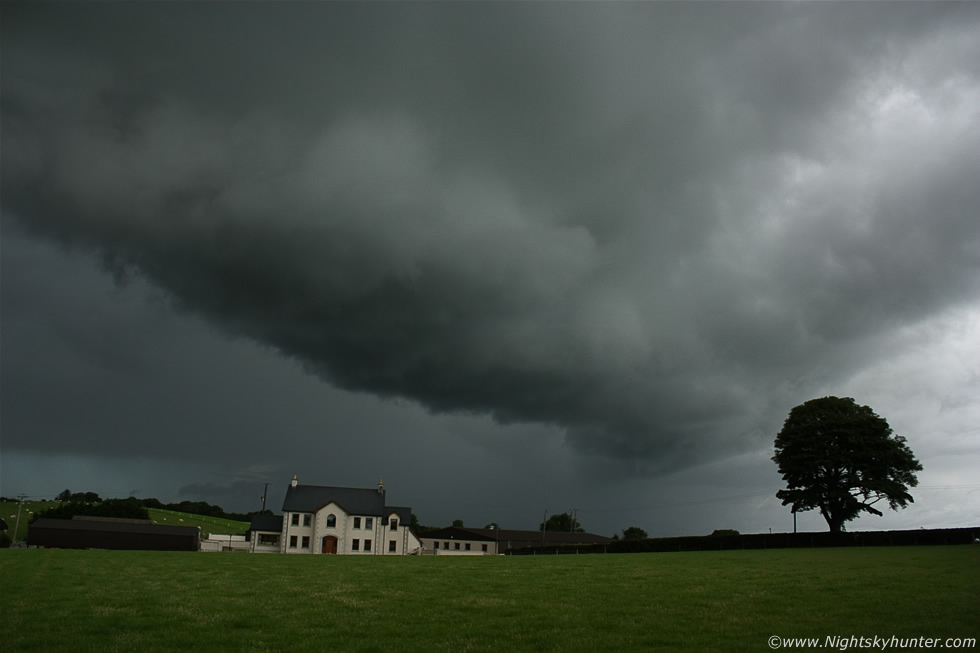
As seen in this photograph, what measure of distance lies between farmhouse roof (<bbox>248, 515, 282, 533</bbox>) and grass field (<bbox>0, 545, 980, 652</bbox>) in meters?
82.2

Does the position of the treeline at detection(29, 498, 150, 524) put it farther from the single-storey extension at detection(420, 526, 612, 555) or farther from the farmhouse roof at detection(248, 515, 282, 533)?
the single-storey extension at detection(420, 526, 612, 555)

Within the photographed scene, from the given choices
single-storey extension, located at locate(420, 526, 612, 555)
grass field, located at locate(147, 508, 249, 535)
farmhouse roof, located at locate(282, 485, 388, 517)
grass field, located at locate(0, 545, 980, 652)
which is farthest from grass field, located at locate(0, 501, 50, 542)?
grass field, located at locate(0, 545, 980, 652)

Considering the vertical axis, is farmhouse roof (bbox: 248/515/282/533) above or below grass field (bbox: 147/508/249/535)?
above

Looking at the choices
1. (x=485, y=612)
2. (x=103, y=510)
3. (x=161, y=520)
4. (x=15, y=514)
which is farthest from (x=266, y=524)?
(x=15, y=514)

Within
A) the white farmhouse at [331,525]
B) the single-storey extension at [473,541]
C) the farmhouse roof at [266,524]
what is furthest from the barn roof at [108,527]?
the single-storey extension at [473,541]

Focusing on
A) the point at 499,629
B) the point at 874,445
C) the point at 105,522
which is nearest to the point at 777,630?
the point at 499,629

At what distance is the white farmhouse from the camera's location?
334 ft

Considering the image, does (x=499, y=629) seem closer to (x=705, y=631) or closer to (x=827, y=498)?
(x=705, y=631)

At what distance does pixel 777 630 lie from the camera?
13.9 meters

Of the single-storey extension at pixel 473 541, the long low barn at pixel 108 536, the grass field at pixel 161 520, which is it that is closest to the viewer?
the long low barn at pixel 108 536

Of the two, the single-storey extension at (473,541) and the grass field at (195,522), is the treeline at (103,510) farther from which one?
the single-storey extension at (473,541)

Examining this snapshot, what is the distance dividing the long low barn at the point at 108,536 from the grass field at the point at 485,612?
269 ft

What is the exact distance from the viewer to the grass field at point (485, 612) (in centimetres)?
1301

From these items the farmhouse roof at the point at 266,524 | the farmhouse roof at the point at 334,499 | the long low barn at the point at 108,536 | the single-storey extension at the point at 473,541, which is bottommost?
the single-storey extension at the point at 473,541
